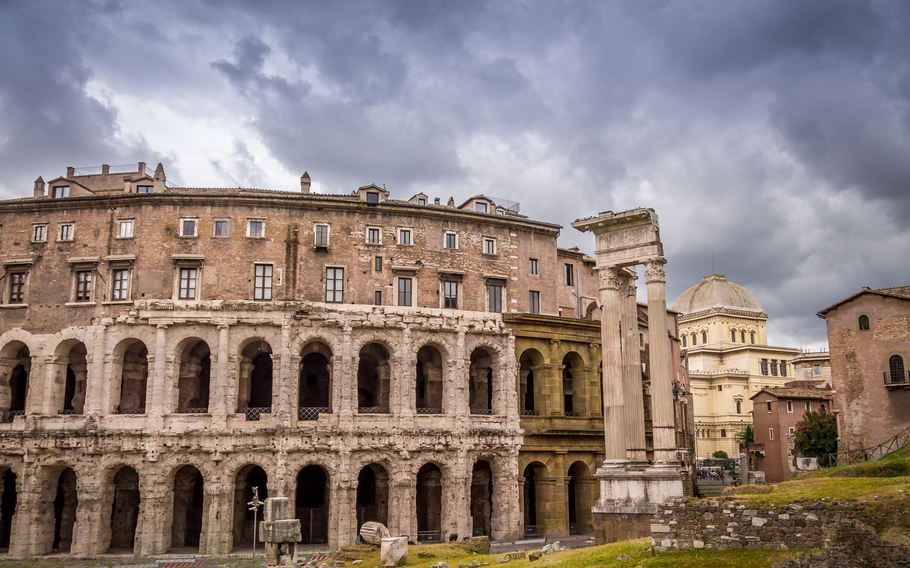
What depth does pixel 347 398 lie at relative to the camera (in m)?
40.7

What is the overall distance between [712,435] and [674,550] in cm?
7455

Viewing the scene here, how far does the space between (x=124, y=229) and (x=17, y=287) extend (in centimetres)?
714

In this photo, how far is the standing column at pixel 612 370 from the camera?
31875 mm

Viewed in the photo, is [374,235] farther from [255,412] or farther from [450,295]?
[255,412]

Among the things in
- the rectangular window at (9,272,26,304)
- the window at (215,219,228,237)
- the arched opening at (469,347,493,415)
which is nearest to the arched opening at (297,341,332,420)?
the window at (215,219,228,237)

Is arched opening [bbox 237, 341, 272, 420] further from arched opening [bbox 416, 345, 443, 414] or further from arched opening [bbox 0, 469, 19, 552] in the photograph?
arched opening [bbox 0, 469, 19, 552]

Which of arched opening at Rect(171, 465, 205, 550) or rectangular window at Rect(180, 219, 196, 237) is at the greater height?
rectangular window at Rect(180, 219, 196, 237)

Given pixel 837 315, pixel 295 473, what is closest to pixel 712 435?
pixel 837 315

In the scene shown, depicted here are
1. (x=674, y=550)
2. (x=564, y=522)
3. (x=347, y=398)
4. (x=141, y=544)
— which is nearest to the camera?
(x=674, y=550)

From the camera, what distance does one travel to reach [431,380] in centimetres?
4491

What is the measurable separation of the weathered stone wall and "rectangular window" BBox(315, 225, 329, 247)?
1053 inches

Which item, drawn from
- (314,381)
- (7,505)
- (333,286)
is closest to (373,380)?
(314,381)

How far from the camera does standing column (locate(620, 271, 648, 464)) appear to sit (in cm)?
3161

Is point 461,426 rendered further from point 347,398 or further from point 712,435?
point 712,435
